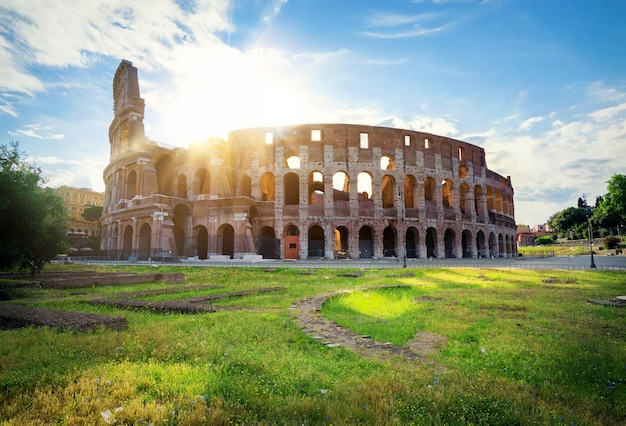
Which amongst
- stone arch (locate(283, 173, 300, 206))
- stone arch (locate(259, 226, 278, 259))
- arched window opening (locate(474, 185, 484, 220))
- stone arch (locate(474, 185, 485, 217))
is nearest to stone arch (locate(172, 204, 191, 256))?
stone arch (locate(259, 226, 278, 259))

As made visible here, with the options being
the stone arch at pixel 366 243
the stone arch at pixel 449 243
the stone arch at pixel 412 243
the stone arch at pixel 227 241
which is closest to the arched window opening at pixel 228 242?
the stone arch at pixel 227 241

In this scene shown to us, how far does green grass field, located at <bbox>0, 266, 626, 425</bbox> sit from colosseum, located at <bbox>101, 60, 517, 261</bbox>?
26.3 metres

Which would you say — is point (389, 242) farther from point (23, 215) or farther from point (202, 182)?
point (23, 215)

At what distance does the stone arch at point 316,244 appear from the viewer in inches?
1486

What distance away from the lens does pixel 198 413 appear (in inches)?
111

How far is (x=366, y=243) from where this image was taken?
3856cm

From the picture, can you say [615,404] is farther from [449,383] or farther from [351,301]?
[351,301]

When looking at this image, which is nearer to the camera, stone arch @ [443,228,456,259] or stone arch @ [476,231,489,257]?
stone arch @ [443,228,456,259]

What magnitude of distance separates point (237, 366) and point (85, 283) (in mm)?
12543

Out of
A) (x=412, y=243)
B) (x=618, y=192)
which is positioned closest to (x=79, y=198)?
(x=412, y=243)

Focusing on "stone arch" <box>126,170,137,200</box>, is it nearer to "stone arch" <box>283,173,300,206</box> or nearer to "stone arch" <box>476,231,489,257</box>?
"stone arch" <box>283,173,300,206</box>

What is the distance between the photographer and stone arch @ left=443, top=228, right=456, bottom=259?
1583 inches

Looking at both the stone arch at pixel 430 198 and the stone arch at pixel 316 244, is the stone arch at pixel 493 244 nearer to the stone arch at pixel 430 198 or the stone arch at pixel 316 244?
the stone arch at pixel 430 198

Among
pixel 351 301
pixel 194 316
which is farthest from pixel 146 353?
pixel 351 301
